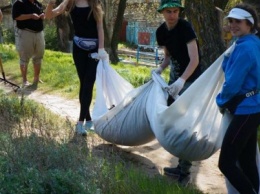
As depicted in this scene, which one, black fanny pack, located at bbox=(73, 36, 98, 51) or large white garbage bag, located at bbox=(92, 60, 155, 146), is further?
black fanny pack, located at bbox=(73, 36, 98, 51)

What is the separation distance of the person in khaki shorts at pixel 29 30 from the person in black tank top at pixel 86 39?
2.90 metres

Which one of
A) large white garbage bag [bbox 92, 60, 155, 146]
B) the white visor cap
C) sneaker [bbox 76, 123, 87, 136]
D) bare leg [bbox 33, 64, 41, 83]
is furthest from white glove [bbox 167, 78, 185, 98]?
bare leg [bbox 33, 64, 41, 83]

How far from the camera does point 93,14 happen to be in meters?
5.57

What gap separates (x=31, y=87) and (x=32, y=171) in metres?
6.02

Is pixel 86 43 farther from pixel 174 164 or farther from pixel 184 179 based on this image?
pixel 184 179

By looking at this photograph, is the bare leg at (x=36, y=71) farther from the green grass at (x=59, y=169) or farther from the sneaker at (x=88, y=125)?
the green grass at (x=59, y=169)

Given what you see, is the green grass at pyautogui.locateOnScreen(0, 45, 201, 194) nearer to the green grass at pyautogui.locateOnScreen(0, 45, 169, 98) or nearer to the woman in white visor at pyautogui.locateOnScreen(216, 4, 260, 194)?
the woman in white visor at pyautogui.locateOnScreen(216, 4, 260, 194)

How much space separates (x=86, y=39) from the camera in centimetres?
564

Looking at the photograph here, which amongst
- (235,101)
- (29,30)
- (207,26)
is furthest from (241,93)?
(29,30)

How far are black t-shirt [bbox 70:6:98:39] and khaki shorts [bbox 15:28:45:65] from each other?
3239 mm

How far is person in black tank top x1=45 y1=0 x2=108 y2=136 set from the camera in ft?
18.2

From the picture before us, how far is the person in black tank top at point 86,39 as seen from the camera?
555 centimetres

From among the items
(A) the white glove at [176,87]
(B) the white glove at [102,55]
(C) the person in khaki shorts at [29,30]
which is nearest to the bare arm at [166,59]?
(A) the white glove at [176,87]

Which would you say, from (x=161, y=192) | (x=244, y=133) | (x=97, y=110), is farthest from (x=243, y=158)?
(x=97, y=110)
